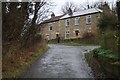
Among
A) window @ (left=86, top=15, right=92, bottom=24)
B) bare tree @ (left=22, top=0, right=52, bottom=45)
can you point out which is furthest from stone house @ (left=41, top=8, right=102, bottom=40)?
bare tree @ (left=22, top=0, right=52, bottom=45)

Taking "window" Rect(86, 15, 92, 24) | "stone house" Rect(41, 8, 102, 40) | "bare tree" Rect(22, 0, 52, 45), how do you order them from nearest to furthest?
1. "bare tree" Rect(22, 0, 52, 45)
2. "stone house" Rect(41, 8, 102, 40)
3. "window" Rect(86, 15, 92, 24)

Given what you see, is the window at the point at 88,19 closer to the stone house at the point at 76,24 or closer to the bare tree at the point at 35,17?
the stone house at the point at 76,24

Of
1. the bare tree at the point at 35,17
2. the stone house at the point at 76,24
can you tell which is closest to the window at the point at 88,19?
the stone house at the point at 76,24

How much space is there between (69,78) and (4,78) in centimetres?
292

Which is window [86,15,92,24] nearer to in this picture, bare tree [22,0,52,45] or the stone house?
the stone house

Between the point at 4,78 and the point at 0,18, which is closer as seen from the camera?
the point at 4,78

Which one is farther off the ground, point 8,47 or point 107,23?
point 107,23

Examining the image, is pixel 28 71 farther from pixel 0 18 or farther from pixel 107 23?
pixel 107 23

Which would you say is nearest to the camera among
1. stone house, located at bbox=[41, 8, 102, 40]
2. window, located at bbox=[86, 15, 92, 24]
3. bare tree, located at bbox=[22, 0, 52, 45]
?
bare tree, located at bbox=[22, 0, 52, 45]

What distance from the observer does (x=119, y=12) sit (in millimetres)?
13492

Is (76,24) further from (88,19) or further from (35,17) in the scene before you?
(35,17)

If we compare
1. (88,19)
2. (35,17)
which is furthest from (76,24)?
(35,17)

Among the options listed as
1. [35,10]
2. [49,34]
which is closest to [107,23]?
[35,10]

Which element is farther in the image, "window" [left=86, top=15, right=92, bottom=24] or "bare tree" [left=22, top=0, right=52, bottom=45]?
"window" [left=86, top=15, right=92, bottom=24]
